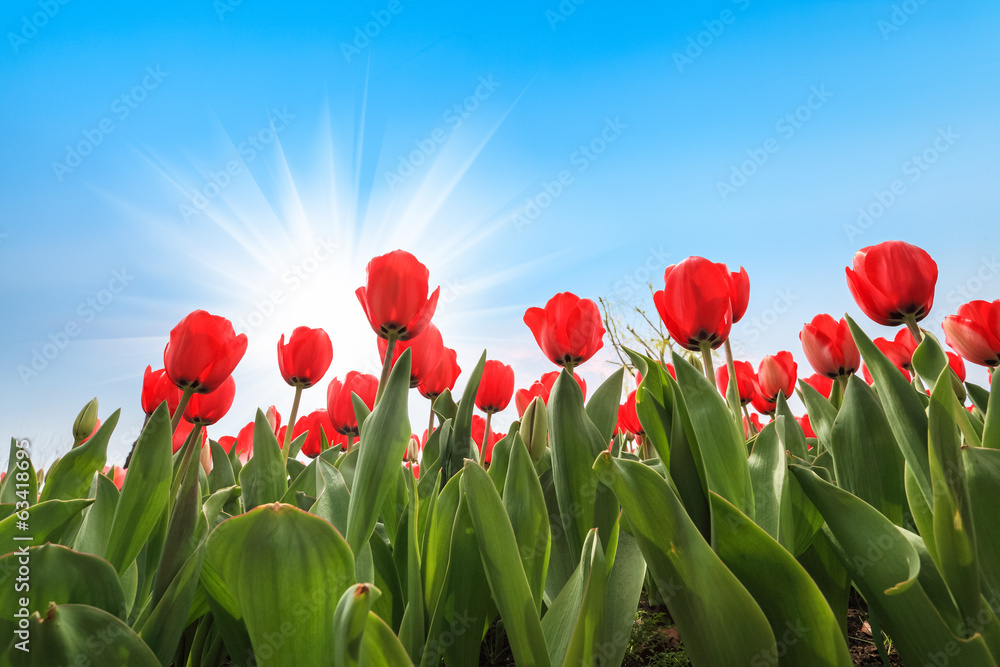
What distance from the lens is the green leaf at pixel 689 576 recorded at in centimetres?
63

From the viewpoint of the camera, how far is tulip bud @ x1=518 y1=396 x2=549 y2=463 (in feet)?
4.41

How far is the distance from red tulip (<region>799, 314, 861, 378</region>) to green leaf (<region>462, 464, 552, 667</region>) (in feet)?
5.00

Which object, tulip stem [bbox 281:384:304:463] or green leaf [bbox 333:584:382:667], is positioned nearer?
green leaf [bbox 333:584:382:667]

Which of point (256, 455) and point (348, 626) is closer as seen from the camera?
point (348, 626)

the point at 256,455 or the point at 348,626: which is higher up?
the point at 256,455

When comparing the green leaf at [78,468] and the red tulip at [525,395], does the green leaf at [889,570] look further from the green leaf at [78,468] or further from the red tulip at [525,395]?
the green leaf at [78,468]

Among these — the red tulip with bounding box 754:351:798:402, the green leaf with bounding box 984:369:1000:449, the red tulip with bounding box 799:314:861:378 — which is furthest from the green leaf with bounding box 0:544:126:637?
the red tulip with bounding box 754:351:798:402

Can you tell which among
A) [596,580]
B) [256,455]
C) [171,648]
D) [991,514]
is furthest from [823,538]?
[256,455]

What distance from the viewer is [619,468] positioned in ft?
2.17

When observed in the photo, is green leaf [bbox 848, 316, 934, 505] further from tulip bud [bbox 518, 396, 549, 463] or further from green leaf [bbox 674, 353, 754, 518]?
tulip bud [bbox 518, 396, 549, 463]

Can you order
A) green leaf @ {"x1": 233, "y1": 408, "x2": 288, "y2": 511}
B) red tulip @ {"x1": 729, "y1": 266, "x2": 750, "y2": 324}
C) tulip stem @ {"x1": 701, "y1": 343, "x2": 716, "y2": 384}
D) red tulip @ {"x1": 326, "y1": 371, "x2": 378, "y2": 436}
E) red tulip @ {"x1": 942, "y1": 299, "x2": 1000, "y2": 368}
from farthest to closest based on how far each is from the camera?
red tulip @ {"x1": 326, "y1": 371, "x2": 378, "y2": 436} < red tulip @ {"x1": 942, "y1": 299, "x2": 1000, "y2": 368} < red tulip @ {"x1": 729, "y1": 266, "x2": 750, "y2": 324} < green leaf @ {"x1": 233, "y1": 408, "x2": 288, "y2": 511} < tulip stem @ {"x1": 701, "y1": 343, "x2": 716, "y2": 384}

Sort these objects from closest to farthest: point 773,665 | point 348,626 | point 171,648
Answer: point 348,626
point 773,665
point 171,648

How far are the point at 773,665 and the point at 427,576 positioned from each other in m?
0.52

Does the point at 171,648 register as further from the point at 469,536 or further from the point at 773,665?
the point at 773,665
